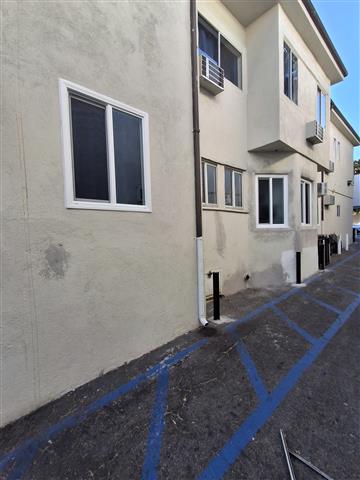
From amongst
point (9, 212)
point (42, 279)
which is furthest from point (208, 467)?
point (9, 212)

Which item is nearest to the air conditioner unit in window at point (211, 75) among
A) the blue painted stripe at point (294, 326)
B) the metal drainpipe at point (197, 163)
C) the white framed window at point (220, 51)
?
the white framed window at point (220, 51)

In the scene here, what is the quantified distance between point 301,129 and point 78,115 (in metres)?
7.01

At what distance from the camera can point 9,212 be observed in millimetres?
2301

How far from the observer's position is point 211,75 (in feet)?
18.2

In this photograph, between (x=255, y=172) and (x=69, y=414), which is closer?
(x=69, y=414)

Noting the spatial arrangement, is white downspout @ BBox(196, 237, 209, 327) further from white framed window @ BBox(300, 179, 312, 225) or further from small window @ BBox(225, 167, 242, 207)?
white framed window @ BBox(300, 179, 312, 225)

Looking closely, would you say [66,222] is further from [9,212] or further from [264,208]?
[264,208]

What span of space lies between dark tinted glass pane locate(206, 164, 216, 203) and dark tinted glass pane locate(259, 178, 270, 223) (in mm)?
1954

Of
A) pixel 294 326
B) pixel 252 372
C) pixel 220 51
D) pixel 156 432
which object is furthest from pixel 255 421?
pixel 220 51

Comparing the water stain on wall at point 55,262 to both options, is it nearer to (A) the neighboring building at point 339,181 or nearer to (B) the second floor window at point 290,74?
(B) the second floor window at point 290,74

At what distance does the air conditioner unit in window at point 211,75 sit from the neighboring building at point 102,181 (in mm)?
40

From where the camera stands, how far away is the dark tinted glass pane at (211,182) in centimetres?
606

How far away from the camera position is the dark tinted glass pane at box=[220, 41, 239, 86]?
20.8 ft

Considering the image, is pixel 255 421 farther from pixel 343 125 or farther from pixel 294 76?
pixel 343 125
